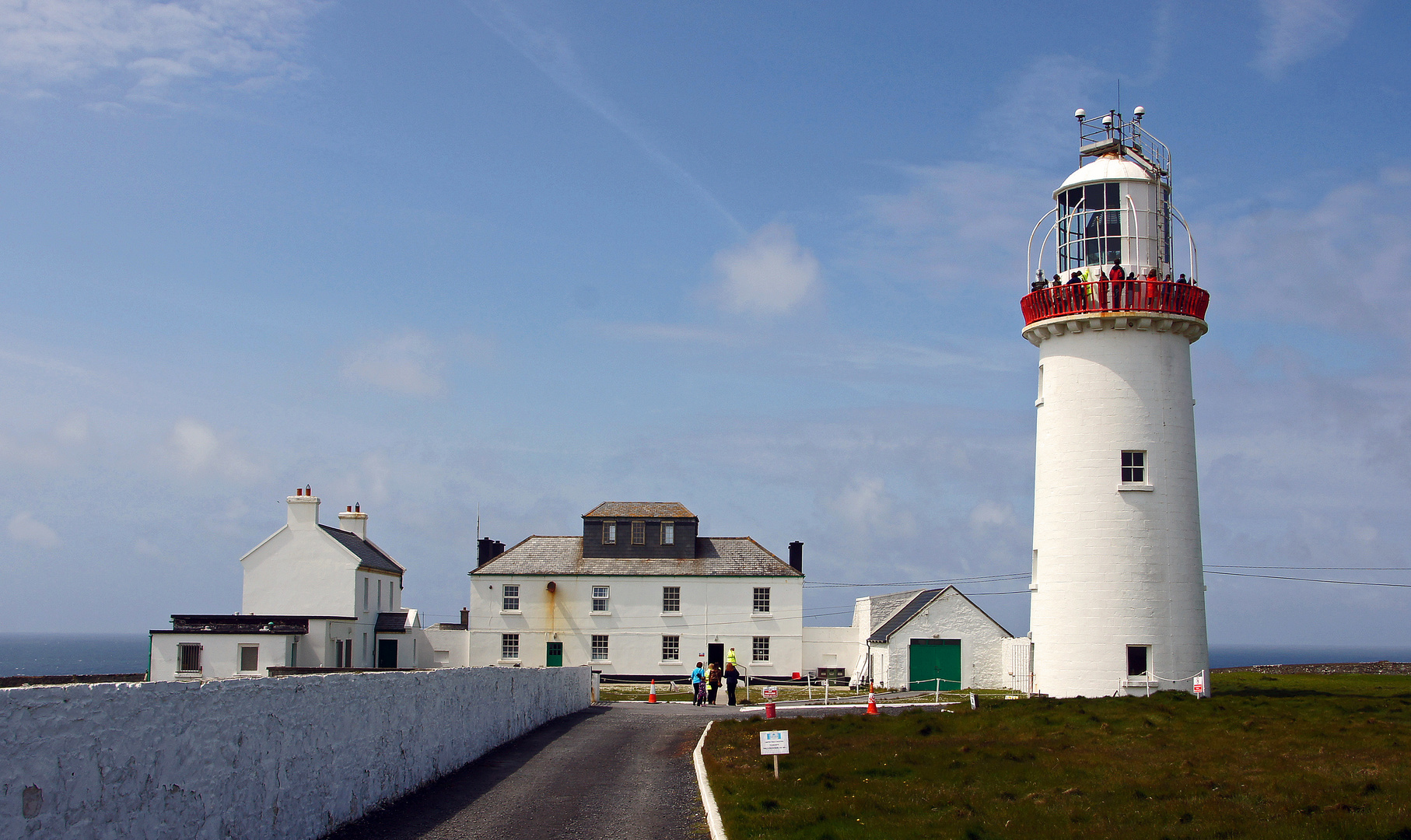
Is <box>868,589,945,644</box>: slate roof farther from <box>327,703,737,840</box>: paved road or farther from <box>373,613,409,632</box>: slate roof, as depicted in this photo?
<box>327,703,737,840</box>: paved road

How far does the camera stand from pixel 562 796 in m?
15.0

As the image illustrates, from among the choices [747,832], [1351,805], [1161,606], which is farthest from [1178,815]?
[1161,606]

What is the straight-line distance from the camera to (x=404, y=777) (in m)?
14.7

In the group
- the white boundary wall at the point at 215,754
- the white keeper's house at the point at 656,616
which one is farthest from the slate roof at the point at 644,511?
the white boundary wall at the point at 215,754

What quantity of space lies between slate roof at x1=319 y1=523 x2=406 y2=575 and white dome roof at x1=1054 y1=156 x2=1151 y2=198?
3243cm

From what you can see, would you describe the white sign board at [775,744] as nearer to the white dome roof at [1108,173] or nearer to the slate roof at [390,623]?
the white dome roof at [1108,173]

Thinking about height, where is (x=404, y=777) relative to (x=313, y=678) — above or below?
below

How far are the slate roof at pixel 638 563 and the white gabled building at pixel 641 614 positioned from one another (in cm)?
6

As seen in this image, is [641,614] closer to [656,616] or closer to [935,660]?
[656,616]

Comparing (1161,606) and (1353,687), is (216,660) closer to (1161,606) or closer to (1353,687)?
→ (1161,606)

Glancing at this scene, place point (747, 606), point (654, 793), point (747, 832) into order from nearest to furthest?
point (747, 832)
point (654, 793)
point (747, 606)

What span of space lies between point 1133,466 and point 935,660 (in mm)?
18894

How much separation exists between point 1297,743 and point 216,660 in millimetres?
35275

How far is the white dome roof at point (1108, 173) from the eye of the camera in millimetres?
27734
